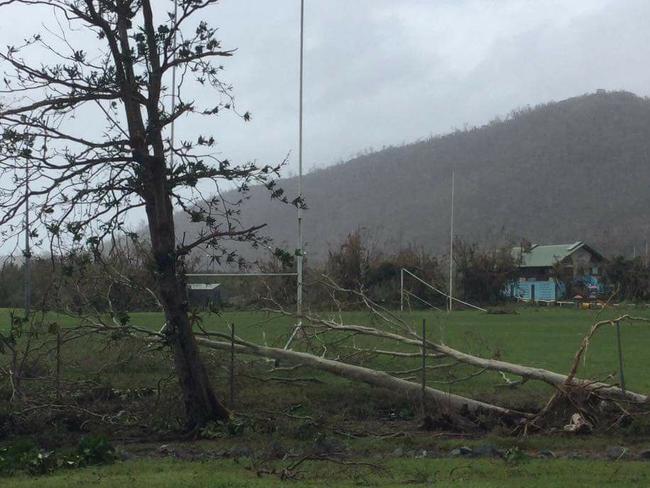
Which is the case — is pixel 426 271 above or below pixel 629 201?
below

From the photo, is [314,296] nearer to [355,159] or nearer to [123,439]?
[123,439]

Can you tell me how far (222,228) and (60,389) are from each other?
10.7 ft

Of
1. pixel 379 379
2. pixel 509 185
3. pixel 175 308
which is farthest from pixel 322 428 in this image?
pixel 509 185

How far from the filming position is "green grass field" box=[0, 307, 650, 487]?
325 inches

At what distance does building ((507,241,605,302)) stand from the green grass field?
1607 inches

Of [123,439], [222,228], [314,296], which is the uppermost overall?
[222,228]

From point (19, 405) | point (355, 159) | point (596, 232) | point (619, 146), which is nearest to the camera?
point (19, 405)

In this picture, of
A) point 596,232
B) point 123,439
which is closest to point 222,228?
point 123,439

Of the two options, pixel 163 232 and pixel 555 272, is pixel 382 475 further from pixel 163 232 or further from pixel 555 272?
pixel 555 272

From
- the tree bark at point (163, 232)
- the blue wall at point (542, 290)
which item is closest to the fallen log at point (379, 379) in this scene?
the tree bark at point (163, 232)

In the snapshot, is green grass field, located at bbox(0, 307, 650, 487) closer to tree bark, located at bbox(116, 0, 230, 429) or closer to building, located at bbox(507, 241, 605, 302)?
tree bark, located at bbox(116, 0, 230, 429)

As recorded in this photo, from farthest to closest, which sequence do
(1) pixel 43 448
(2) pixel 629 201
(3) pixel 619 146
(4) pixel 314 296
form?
(3) pixel 619 146 → (2) pixel 629 201 → (4) pixel 314 296 → (1) pixel 43 448

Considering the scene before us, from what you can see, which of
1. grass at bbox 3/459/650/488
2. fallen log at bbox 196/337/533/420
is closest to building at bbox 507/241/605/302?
fallen log at bbox 196/337/533/420

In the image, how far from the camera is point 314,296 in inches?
706
